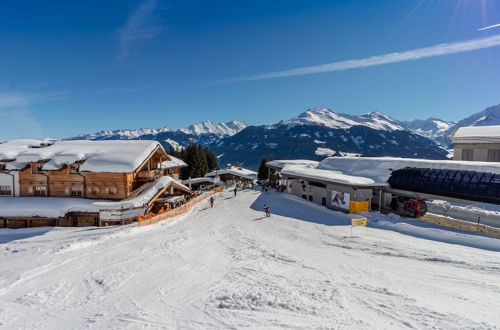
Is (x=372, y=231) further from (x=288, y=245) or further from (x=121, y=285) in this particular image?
(x=121, y=285)

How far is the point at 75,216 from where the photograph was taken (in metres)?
25.5

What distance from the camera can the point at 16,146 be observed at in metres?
32.3

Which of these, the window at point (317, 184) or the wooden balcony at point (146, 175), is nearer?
the wooden balcony at point (146, 175)

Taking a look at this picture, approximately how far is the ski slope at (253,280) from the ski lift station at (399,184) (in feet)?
24.4

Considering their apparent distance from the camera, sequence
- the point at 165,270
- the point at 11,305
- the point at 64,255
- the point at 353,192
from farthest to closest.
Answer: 1. the point at 353,192
2. the point at 64,255
3. the point at 165,270
4. the point at 11,305

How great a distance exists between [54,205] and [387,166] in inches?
1547

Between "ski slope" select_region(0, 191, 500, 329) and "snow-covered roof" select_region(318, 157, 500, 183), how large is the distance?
1212 cm

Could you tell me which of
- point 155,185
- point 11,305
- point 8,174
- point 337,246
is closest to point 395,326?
point 337,246

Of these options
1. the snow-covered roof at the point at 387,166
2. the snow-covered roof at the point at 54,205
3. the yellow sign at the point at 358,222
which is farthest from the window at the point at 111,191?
the snow-covered roof at the point at 387,166

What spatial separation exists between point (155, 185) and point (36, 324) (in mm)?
21870

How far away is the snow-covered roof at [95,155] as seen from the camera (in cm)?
2702

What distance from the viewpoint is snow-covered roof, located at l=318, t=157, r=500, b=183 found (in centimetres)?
2823

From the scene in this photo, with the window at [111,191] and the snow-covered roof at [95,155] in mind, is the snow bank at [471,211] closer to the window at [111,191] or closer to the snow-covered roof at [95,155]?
the snow-covered roof at [95,155]

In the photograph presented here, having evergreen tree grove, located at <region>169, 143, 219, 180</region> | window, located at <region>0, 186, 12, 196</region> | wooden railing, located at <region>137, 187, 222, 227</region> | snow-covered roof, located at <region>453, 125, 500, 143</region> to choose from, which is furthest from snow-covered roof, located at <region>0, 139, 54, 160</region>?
snow-covered roof, located at <region>453, 125, 500, 143</region>
